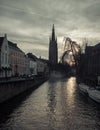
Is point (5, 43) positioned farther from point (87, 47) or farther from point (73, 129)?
point (73, 129)

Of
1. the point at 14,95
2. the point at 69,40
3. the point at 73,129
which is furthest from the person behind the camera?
the point at 69,40

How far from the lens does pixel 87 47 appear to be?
86.0 metres

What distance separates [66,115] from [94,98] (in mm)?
12059

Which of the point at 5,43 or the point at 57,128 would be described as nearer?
the point at 57,128

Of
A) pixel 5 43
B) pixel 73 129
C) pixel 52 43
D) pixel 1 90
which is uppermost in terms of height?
pixel 52 43

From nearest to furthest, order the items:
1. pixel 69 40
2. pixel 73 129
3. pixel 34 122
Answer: pixel 73 129
pixel 34 122
pixel 69 40

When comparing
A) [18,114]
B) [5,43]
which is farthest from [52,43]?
[18,114]

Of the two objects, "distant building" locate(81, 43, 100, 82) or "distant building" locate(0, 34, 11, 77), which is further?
"distant building" locate(81, 43, 100, 82)

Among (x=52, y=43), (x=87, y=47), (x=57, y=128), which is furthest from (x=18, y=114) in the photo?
(x=52, y=43)

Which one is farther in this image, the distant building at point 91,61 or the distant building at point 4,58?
the distant building at point 91,61

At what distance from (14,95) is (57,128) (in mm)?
21467

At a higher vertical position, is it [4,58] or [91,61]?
[91,61]

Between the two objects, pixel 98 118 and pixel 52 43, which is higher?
pixel 52 43

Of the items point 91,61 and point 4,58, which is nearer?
point 4,58
